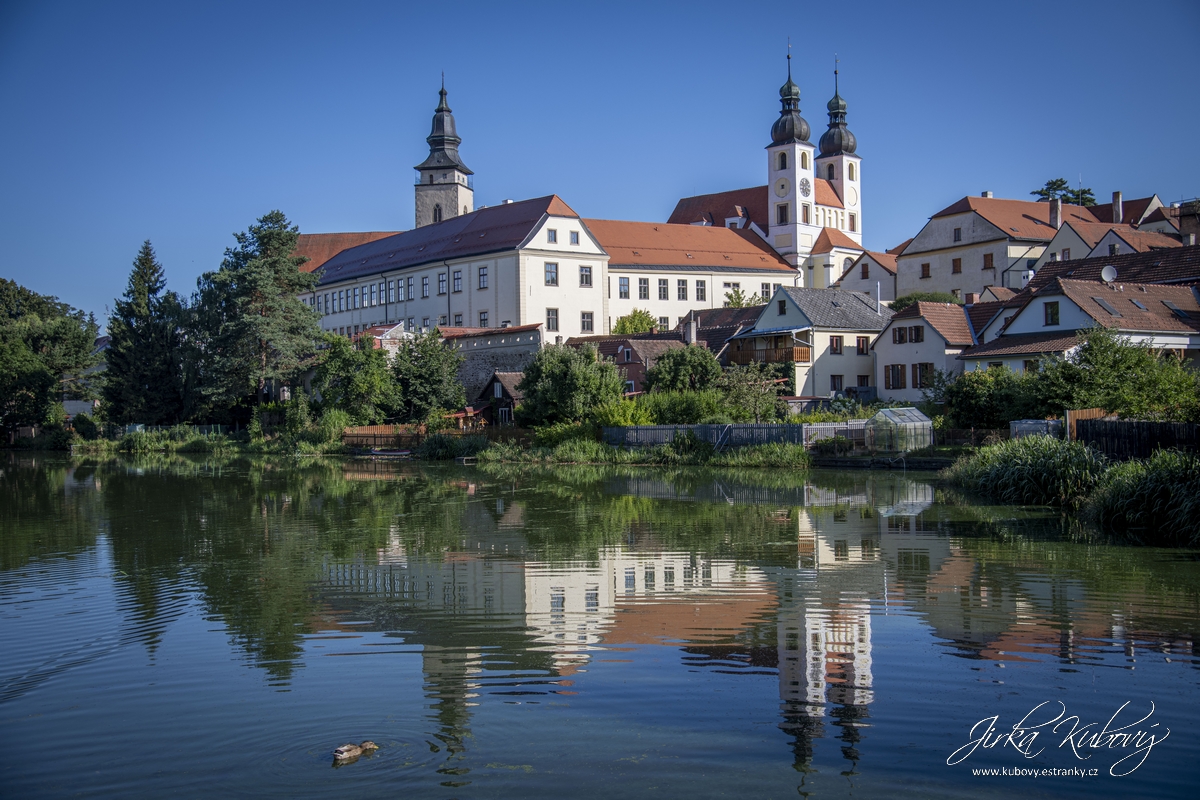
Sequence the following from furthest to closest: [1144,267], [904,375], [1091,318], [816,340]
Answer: [816,340]
[904,375]
[1144,267]
[1091,318]

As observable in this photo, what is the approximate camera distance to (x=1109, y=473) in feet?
65.2

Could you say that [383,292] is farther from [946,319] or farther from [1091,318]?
[1091,318]

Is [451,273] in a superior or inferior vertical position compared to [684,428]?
superior

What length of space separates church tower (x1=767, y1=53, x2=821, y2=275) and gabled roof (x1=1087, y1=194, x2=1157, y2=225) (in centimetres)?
2586

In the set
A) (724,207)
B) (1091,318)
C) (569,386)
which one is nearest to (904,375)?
(1091,318)

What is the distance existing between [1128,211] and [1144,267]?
31.0 metres

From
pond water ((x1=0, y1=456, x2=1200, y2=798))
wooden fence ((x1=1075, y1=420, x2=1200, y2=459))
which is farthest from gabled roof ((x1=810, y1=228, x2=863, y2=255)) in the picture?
pond water ((x1=0, y1=456, x2=1200, y2=798))

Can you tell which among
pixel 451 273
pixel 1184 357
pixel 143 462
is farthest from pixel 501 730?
pixel 451 273

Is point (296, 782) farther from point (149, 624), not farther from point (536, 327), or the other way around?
point (536, 327)

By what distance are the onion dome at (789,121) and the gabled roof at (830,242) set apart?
9.55 m

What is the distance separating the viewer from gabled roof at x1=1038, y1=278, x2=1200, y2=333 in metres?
39.3

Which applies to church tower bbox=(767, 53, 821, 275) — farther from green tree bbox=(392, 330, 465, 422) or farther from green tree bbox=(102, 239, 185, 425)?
green tree bbox=(102, 239, 185, 425)

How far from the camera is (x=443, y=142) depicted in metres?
102

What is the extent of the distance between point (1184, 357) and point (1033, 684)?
124ft
